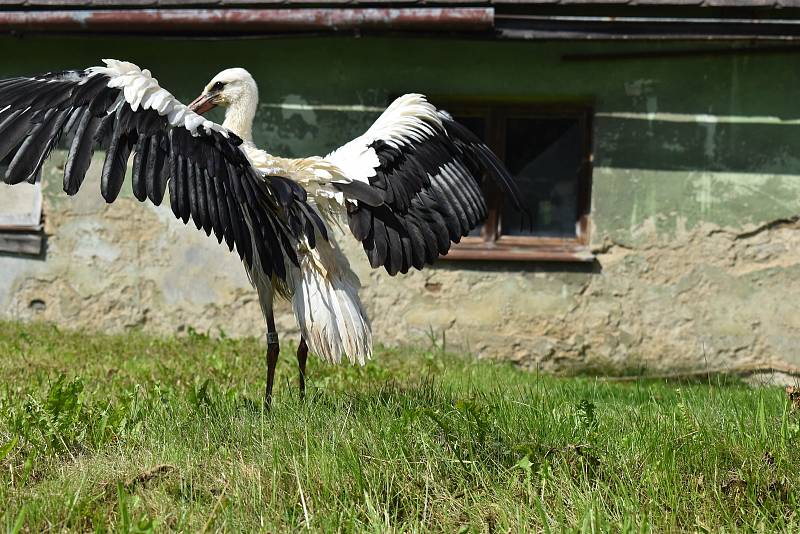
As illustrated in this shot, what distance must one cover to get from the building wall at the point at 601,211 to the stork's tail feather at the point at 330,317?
259 cm

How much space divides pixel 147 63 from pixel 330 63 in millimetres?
1347

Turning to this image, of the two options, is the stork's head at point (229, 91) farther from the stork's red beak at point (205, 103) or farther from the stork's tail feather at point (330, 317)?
the stork's tail feather at point (330, 317)

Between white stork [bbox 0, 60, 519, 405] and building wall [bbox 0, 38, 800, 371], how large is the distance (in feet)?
6.45

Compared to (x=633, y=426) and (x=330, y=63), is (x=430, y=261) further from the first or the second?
(x=330, y=63)

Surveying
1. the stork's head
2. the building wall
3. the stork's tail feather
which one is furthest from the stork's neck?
the building wall

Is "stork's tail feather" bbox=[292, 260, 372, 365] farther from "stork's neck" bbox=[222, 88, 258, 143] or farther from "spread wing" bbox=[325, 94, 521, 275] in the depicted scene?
"stork's neck" bbox=[222, 88, 258, 143]

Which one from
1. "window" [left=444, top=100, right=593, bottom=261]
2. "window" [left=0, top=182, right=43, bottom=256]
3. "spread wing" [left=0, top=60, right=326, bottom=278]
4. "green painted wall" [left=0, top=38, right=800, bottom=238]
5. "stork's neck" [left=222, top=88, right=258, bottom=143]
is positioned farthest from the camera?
"window" [left=0, top=182, right=43, bottom=256]

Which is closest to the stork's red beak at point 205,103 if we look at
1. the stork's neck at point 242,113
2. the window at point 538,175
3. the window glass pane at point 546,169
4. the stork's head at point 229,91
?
the stork's head at point 229,91

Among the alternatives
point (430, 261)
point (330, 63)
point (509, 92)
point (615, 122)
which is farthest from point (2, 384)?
point (615, 122)

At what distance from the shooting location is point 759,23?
6.05 metres

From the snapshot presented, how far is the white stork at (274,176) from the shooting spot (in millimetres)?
3299

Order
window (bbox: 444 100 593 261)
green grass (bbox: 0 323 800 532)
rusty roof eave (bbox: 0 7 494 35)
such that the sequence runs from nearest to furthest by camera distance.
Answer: green grass (bbox: 0 323 800 532), rusty roof eave (bbox: 0 7 494 35), window (bbox: 444 100 593 261)

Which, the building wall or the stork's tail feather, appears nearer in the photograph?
the stork's tail feather

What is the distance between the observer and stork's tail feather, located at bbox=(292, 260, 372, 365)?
396 centimetres
